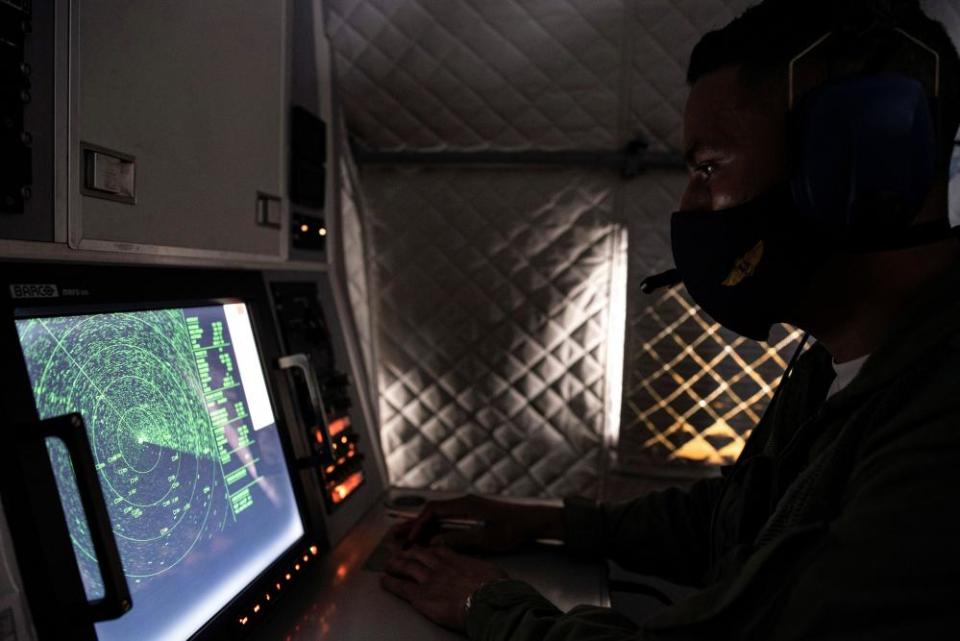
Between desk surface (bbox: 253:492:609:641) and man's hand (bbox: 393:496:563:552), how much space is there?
1.6 inches

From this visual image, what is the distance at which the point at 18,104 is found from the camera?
2.26ft

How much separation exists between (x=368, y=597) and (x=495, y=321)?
917mm

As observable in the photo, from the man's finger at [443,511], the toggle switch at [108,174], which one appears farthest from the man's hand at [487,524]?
the toggle switch at [108,174]

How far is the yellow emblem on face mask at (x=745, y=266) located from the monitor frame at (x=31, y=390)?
0.81m

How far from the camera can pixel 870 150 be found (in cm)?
70

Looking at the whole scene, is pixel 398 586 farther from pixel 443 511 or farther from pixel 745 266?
pixel 745 266

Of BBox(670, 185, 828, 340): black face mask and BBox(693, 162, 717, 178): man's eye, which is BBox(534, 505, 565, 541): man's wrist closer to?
BBox(670, 185, 828, 340): black face mask

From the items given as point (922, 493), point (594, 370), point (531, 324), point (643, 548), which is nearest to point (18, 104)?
point (922, 493)

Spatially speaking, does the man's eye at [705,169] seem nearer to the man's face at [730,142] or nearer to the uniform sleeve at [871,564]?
the man's face at [730,142]

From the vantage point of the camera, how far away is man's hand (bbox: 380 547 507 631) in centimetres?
103

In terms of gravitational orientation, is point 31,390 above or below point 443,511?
above

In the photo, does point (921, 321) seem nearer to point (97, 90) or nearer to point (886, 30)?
point (886, 30)

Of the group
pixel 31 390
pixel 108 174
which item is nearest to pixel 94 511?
pixel 31 390

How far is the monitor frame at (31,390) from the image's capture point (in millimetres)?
665
